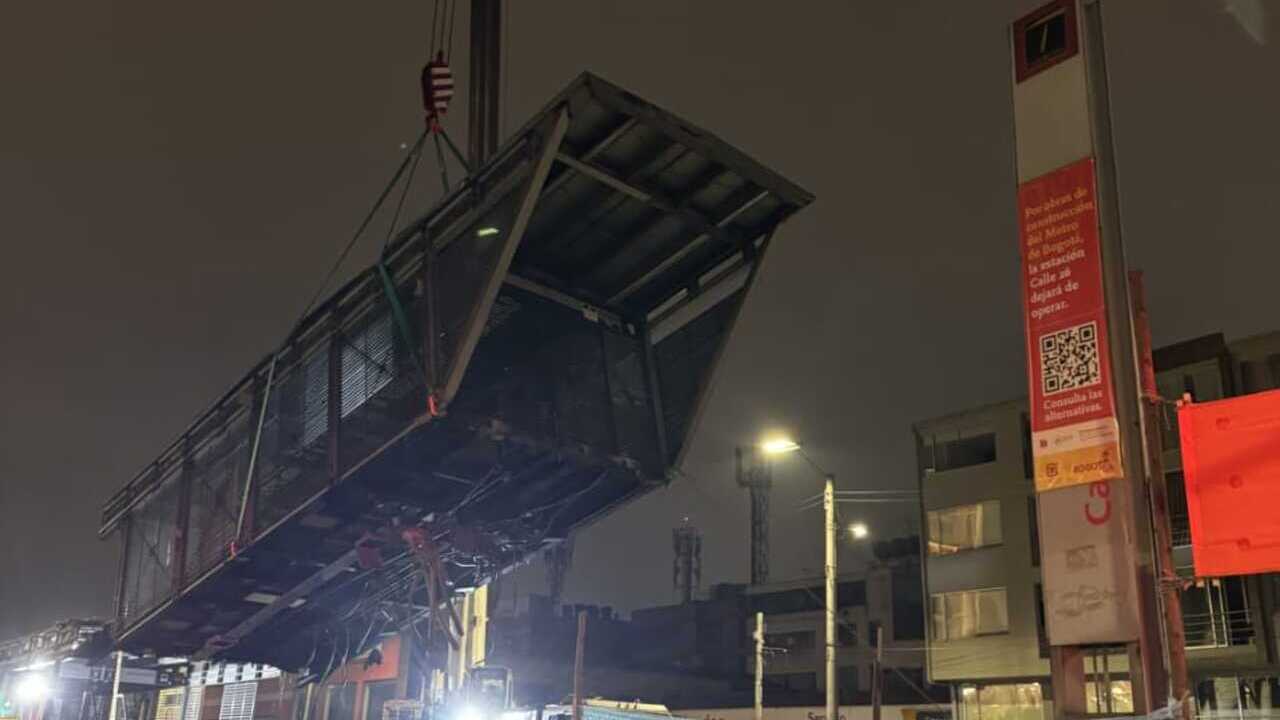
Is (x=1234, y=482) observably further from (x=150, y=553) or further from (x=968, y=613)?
(x=968, y=613)

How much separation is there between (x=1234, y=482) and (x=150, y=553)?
1628 centimetres

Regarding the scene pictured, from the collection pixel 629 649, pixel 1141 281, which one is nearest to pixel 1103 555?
pixel 1141 281

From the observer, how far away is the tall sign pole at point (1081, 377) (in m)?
8.91

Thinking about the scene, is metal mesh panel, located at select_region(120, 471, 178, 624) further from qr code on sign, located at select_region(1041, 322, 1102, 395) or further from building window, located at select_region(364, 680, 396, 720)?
qr code on sign, located at select_region(1041, 322, 1102, 395)

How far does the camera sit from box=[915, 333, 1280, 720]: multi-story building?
106 ft

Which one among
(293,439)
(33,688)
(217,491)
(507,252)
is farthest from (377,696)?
(507,252)

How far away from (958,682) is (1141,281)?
3204cm

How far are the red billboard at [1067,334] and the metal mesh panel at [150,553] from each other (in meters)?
13.6

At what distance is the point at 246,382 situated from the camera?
629 inches

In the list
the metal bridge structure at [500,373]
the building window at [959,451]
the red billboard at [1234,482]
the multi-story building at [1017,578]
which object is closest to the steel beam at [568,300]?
the metal bridge structure at [500,373]

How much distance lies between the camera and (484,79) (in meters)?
20.5

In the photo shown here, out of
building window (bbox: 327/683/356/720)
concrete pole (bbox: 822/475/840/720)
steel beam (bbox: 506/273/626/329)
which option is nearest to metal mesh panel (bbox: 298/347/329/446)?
steel beam (bbox: 506/273/626/329)

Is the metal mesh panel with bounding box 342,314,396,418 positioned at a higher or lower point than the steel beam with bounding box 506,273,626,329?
lower

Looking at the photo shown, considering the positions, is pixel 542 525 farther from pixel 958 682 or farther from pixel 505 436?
pixel 958 682
